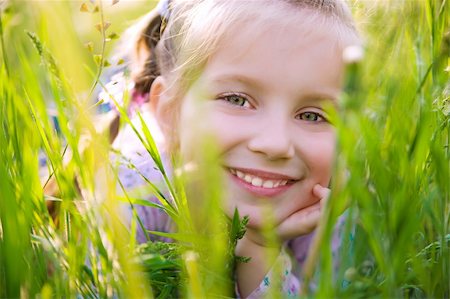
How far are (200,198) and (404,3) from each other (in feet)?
2.31

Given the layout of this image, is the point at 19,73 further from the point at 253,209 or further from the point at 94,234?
the point at 253,209

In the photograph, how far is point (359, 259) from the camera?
939 millimetres

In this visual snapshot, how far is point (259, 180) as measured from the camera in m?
1.58

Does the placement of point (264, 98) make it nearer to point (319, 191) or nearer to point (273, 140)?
point (273, 140)

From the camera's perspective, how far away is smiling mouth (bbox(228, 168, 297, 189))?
1.58 meters

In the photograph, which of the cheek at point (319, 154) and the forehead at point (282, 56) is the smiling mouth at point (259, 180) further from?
the forehead at point (282, 56)

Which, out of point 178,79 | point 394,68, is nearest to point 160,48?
point 178,79

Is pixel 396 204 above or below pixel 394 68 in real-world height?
below

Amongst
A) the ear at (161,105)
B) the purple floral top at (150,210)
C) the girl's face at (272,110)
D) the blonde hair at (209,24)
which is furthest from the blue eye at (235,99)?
the purple floral top at (150,210)

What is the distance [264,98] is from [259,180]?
199 millimetres

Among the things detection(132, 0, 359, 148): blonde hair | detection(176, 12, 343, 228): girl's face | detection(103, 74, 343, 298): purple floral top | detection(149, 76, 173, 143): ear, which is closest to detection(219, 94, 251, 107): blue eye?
detection(176, 12, 343, 228): girl's face

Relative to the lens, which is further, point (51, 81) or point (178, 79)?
point (178, 79)

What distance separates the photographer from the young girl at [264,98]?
1.52 m

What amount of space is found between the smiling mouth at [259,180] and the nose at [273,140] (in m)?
0.08
